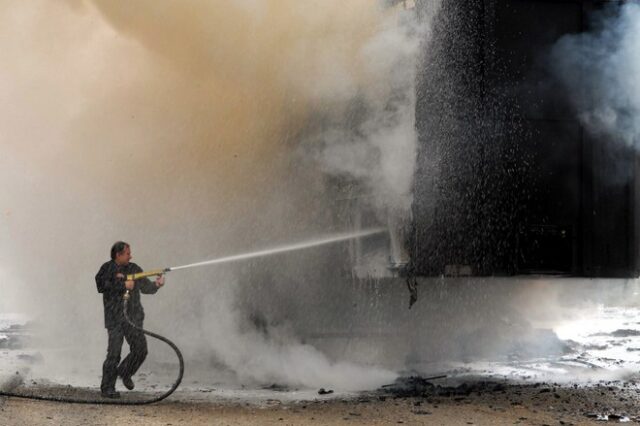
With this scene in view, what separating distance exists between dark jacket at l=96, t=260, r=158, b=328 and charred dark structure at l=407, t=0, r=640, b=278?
2421 mm

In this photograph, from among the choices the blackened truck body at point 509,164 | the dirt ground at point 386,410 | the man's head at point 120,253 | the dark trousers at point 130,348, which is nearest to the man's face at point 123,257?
the man's head at point 120,253

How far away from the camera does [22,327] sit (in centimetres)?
1209

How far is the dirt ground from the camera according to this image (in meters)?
5.29

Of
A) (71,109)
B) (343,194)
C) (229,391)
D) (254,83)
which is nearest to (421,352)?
(343,194)

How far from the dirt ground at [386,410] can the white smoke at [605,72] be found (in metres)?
2.52

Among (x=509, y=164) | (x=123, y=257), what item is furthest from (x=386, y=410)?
(x=509, y=164)

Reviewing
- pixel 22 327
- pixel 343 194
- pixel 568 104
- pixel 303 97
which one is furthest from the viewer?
pixel 22 327

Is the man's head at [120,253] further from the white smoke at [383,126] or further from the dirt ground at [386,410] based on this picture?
the white smoke at [383,126]

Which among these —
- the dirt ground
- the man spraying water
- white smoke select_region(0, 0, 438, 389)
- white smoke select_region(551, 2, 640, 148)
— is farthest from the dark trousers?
white smoke select_region(551, 2, 640, 148)

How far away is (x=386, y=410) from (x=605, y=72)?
4.05 metres

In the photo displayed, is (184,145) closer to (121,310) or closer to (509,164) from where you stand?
(121,310)

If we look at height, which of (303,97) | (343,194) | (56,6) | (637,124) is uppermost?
(56,6)

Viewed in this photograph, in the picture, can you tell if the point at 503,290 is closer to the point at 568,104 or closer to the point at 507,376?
the point at 507,376

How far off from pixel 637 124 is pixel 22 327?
30.7 ft
